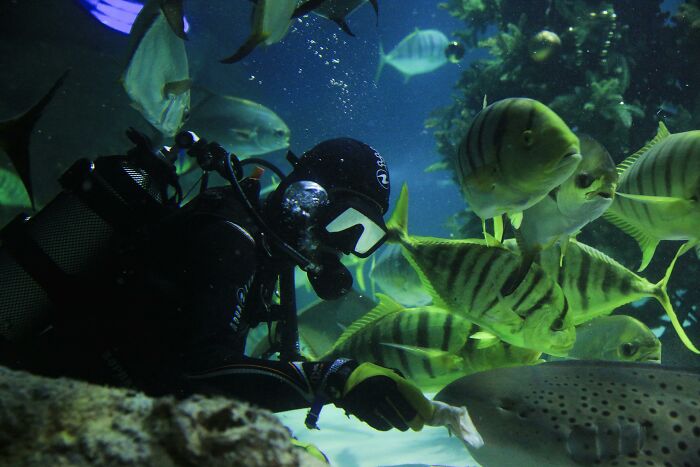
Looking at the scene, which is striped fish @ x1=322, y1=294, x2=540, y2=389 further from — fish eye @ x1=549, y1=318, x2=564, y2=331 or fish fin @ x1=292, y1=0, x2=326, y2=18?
fish fin @ x1=292, y1=0, x2=326, y2=18

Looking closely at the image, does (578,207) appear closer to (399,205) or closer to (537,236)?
(537,236)

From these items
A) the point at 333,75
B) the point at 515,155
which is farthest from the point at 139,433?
the point at 333,75

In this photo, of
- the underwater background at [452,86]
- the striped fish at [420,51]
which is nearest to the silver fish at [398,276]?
the underwater background at [452,86]

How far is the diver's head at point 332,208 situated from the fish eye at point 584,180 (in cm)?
108

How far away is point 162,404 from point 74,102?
9.49m

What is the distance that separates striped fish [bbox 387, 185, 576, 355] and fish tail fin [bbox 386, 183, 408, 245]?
11 cm

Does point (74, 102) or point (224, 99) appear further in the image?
point (74, 102)

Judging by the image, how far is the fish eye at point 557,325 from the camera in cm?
220

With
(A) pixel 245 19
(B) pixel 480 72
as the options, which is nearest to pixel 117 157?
(B) pixel 480 72

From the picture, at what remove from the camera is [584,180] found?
159 centimetres

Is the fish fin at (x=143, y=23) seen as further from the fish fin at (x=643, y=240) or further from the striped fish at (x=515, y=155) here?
the fish fin at (x=643, y=240)

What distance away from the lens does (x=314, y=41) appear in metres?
13.3

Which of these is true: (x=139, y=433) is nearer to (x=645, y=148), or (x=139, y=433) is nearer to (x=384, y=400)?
(x=384, y=400)

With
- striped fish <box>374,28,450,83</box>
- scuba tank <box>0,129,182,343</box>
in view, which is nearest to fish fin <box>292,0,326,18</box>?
scuba tank <box>0,129,182,343</box>
